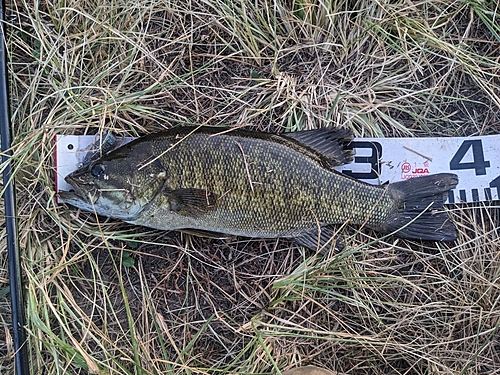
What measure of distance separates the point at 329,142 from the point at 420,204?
2.49ft

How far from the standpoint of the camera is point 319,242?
2990 mm

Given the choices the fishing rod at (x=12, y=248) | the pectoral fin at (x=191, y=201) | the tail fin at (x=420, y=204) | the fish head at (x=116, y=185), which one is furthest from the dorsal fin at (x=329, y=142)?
the fishing rod at (x=12, y=248)

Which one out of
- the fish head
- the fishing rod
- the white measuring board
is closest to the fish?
the fish head

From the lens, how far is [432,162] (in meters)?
3.21

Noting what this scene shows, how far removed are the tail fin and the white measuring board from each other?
189 millimetres

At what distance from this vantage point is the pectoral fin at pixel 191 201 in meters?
2.80

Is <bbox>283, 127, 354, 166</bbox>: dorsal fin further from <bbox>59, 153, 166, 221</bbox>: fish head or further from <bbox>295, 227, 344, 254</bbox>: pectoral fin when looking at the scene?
<bbox>59, 153, 166, 221</bbox>: fish head

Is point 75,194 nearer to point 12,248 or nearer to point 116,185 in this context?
point 116,185

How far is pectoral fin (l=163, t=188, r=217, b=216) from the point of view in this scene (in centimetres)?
280

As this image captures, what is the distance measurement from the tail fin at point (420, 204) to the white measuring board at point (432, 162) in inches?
7.5

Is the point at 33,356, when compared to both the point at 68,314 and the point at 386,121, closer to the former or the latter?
the point at 68,314

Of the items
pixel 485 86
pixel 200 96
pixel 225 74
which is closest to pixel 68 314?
pixel 200 96

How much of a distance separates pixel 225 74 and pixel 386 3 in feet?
4.25

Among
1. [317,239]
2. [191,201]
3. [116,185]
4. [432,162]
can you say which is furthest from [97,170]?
[432,162]
